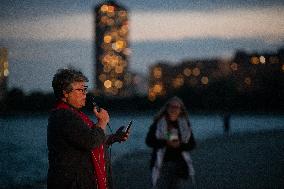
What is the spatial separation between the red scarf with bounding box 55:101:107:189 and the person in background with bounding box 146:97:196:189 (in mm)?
3557

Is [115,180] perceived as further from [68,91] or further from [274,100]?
[274,100]

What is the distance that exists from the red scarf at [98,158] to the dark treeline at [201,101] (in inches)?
4278

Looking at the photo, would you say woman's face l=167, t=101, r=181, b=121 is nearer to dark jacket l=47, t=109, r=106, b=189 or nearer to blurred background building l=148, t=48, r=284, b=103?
dark jacket l=47, t=109, r=106, b=189

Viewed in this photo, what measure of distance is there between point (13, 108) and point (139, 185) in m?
130

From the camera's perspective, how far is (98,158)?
12.1ft

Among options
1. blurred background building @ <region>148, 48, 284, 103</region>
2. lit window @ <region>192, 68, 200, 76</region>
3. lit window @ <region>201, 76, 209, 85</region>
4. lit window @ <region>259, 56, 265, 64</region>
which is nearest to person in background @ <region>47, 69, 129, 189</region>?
blurred background building @ <region>148, 48, 284, 103</region>

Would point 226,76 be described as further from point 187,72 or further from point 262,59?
point 187,72

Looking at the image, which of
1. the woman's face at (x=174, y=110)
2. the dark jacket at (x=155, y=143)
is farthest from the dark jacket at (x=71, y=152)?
the woman's face at (x=174, y=110)

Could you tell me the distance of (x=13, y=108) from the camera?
135 metres

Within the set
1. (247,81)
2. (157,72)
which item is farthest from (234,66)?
(157,72)

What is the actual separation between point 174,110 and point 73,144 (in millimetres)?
3923

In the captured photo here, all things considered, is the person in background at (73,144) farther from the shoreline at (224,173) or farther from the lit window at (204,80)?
the lit window at (204,80)

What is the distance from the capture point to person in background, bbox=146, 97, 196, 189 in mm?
7199

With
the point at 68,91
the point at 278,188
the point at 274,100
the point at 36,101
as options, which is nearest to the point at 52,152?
the point at 68,91
